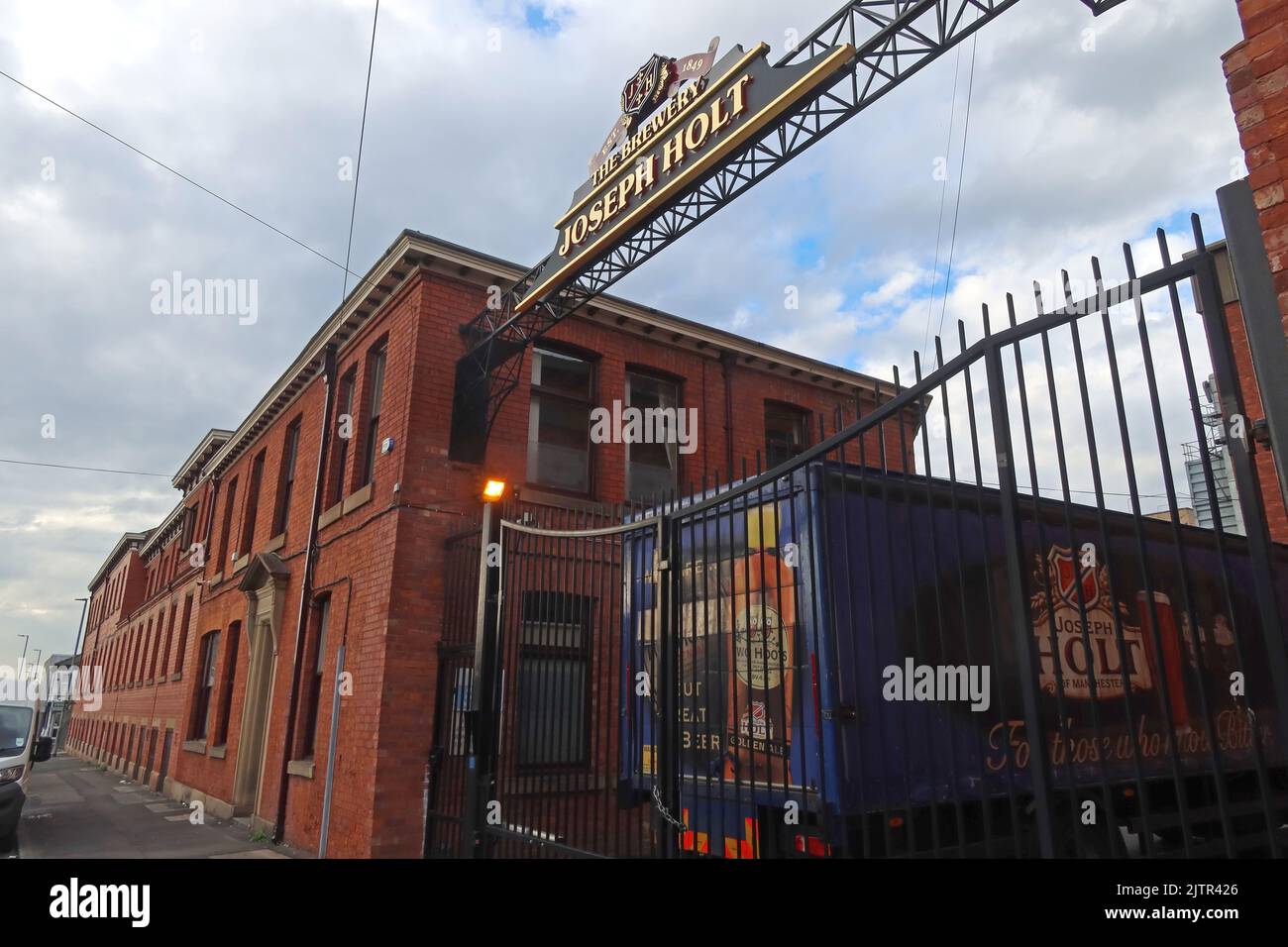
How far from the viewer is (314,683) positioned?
39.4 feet

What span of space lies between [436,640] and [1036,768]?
785cm

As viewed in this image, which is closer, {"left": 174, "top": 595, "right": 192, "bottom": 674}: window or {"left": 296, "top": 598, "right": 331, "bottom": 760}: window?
{"left": 296, "top": 598, "right": 331, "bottom": 760}: window

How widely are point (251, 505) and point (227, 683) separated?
12.5 feet

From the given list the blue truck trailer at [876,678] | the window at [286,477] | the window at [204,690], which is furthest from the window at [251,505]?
the blue truck trailer at [876,678]

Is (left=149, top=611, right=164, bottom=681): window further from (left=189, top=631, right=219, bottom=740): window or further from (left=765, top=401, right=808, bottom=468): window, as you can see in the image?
(left=765, top=401, right=808, bottom=468): window

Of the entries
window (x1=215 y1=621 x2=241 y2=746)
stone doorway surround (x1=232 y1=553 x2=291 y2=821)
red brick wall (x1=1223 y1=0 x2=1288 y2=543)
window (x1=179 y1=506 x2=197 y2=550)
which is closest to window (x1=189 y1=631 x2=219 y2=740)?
window (x1=215 y1=621 x2=241 y2=746)

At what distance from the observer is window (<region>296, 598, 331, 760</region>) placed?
11734 millimetres

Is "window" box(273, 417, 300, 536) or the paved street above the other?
"window" box(273, 417, 300, 536)

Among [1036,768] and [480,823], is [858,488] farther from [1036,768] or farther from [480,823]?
[480,823]

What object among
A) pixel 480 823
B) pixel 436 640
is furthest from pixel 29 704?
pixel 480 823

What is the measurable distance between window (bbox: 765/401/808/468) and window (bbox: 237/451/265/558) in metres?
11.1

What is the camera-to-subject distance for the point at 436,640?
9500 millimetres

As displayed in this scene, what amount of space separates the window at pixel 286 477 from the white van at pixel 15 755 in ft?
15.4

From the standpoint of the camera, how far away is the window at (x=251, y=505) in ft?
56.2
